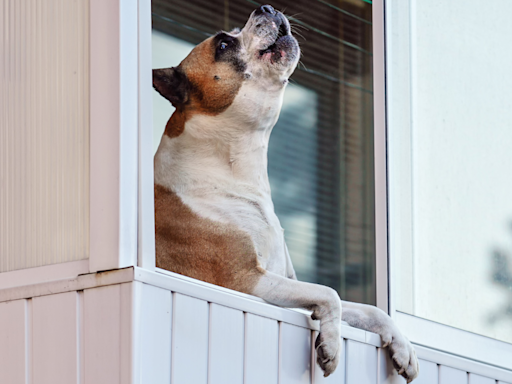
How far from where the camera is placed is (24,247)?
8.05 ft

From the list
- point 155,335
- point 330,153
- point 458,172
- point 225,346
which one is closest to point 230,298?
point 225,346

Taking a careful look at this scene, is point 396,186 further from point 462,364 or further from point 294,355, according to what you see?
point 294,355

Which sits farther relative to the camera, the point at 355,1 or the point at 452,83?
the point at 355,1

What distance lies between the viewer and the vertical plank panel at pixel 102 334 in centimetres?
216

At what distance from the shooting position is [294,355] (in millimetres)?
2715

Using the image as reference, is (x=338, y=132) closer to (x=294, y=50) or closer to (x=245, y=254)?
(x=294, y=50)

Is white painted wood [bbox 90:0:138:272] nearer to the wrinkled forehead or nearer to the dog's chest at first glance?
the dog's chest

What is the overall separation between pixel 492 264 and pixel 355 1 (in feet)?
8.67

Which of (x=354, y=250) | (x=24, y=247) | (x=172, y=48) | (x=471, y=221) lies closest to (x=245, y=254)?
(x=24, y=247)

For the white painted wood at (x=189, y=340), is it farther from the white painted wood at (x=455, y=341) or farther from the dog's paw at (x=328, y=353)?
the white painted wood at (x=455, y=341)

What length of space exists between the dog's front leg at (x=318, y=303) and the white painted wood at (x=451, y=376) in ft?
2.33

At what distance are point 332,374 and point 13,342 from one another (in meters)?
1.14

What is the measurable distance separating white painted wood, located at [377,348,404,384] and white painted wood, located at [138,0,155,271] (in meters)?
1.18

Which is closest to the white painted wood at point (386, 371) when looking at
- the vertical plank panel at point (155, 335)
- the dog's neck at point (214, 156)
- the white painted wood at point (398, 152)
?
the white painted wood at point (398, 152)
